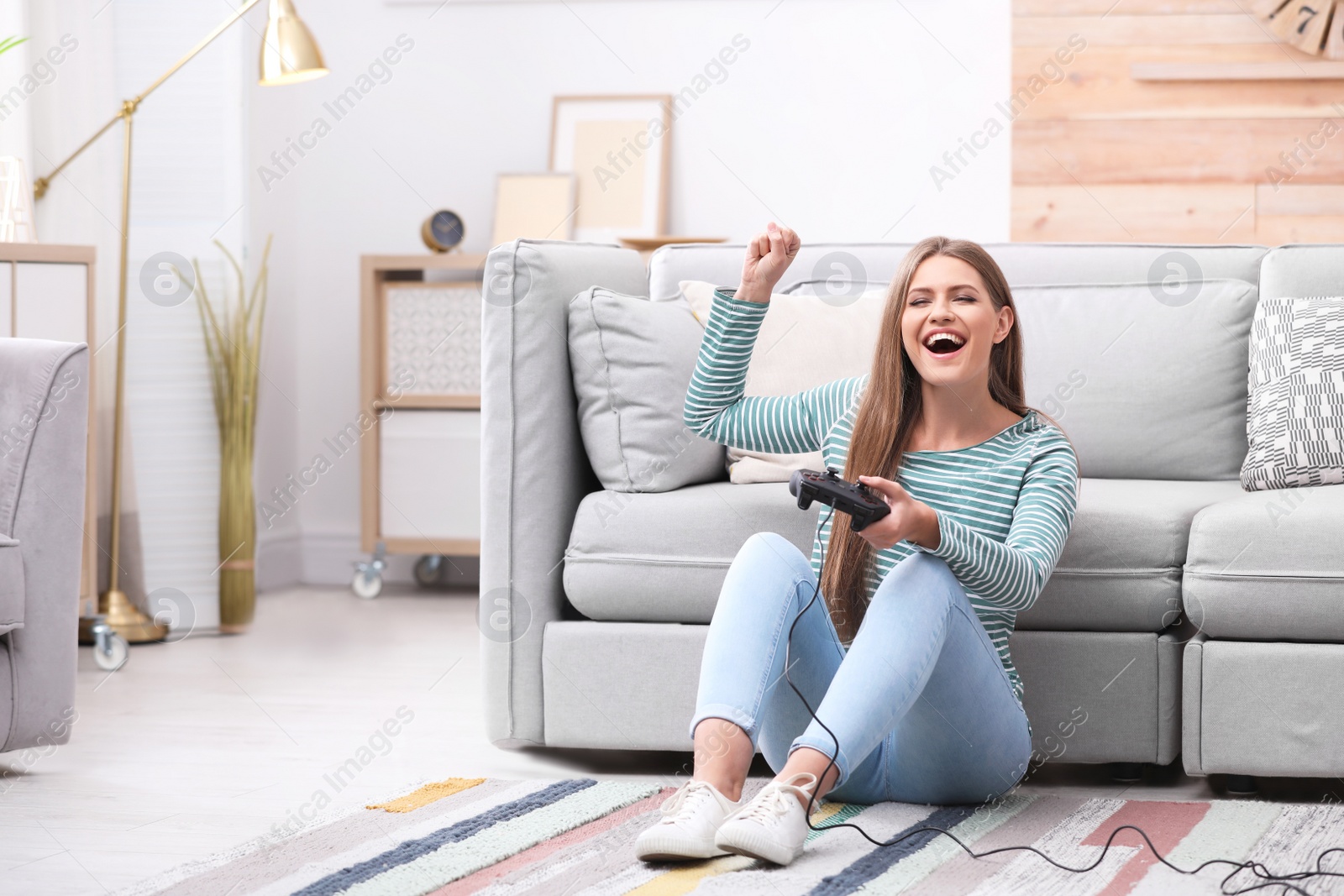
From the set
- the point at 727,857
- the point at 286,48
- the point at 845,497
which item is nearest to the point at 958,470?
the point at 845,497

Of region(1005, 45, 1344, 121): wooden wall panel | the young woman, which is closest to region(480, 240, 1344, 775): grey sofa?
the young woman

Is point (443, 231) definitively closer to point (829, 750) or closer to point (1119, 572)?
point (1119, 572)

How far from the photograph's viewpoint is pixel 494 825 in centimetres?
161

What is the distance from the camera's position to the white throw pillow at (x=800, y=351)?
82.4 inches

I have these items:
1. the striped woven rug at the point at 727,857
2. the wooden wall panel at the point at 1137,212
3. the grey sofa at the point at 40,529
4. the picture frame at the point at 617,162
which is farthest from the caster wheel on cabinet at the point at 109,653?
the wooden wall panel at the point at 1137,212

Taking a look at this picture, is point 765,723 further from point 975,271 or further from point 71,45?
point 71,45

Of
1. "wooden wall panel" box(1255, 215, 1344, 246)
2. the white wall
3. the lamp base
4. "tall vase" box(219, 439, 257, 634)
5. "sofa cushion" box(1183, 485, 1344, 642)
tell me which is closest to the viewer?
"sofa cushion" box(1183, 485, 1344, 642)

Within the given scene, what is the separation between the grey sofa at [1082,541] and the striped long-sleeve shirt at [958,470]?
0.17 meters

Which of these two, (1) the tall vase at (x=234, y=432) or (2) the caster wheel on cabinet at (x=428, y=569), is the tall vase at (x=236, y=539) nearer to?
(1) the tall vase at (x=234, y=432)

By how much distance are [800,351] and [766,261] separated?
0.51m

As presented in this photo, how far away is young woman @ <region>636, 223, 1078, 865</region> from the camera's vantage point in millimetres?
1419

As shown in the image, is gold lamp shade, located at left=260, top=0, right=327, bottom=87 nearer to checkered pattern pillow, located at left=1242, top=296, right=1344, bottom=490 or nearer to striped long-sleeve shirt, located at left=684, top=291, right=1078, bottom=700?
striped long-sleeve shirt, located at left=684, top=291, right=1078, bottom=700

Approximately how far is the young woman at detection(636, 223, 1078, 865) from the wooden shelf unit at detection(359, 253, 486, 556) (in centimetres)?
197

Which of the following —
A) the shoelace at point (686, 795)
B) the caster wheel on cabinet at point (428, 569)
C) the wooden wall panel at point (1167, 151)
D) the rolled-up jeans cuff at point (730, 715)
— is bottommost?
the caster wheel on cabinet at point (428, 569)
